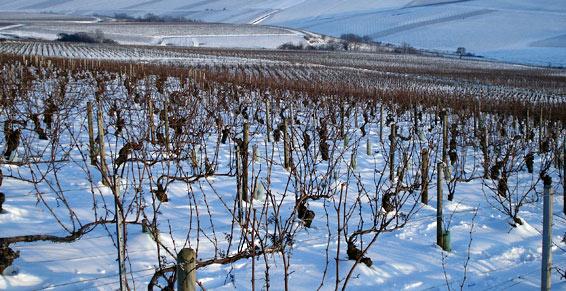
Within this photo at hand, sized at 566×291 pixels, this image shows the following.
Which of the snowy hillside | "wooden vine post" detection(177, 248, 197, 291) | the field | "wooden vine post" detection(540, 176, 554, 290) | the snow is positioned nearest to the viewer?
"wooden vine post" detection(177, 248, 197, 291)

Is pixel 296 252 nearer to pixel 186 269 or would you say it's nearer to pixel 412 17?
pixel 186 269

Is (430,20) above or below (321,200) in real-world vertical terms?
above

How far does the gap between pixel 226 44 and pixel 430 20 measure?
1373 inches

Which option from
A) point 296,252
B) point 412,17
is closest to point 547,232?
point 296,252

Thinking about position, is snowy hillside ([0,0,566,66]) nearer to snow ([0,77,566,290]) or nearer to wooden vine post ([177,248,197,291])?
snow ([0,77,566,290])

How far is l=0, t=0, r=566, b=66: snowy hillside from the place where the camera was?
66.9 meters

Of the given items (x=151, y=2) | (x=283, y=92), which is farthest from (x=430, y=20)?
(x=283, y=92)

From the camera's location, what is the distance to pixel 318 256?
4.92 metres

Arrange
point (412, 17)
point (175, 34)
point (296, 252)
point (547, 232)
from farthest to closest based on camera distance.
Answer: point (412, 17)
point (175, 34)
point (296, 252)
point (547, 232)

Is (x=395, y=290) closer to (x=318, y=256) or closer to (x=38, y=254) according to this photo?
(x=318, y=256)

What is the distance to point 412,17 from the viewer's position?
3445 inches

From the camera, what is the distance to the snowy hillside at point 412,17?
66.9m

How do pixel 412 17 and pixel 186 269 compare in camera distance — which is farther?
pixel 412 17

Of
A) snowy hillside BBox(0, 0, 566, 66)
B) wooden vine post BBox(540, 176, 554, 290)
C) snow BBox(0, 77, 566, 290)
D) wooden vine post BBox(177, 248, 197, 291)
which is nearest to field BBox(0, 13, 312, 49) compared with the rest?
snowy hillside BBox(0, 0, 566, 66)
